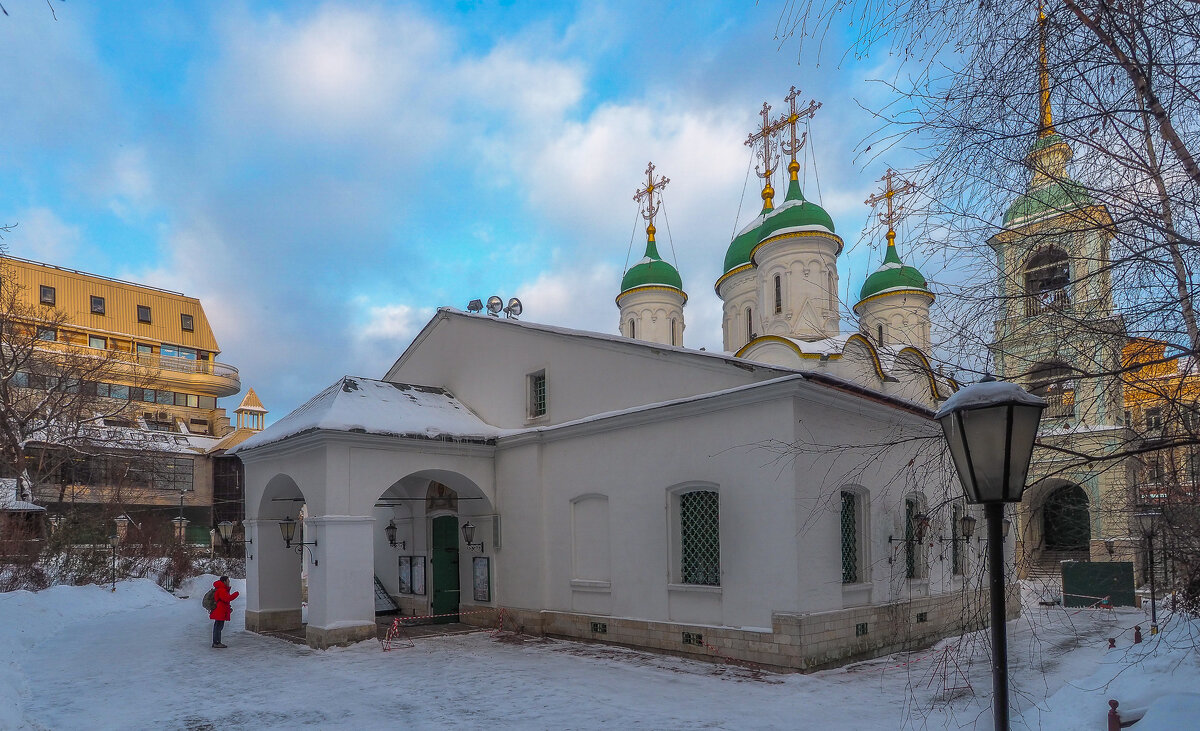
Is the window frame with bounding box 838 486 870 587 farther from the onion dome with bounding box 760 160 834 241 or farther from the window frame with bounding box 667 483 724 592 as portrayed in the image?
the onion dome with bounding box 760 160 834 241

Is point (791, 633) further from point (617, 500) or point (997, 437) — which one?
point (997, 437)

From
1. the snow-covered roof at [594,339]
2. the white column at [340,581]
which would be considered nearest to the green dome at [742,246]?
the snow-covered roof at [594,339]

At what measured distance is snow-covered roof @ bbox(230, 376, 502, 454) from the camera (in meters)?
16.2

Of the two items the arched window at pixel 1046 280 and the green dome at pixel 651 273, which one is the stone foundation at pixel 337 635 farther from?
the green dome at pixel 651 273

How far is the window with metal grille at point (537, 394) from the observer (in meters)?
18.3

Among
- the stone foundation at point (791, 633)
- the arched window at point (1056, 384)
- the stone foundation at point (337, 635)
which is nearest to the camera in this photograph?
the arched window at point (1056, 384)

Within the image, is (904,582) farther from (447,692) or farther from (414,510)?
(414,510)

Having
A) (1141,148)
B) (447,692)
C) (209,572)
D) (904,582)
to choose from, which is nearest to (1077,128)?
(1141,148)

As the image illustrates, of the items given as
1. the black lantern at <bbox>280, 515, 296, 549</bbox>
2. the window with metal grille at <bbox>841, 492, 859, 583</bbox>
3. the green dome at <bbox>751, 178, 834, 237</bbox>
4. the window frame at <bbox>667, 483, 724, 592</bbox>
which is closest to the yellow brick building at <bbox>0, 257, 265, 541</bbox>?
the black lantern at <bbox>280, 515, 296, 549</bbox>

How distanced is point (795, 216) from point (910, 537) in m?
13.1

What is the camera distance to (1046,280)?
617cm

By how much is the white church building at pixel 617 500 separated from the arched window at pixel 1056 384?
140 inches

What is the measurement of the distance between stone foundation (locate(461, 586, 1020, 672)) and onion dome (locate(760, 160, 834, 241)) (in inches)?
498

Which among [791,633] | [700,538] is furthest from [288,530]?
[791,633]
